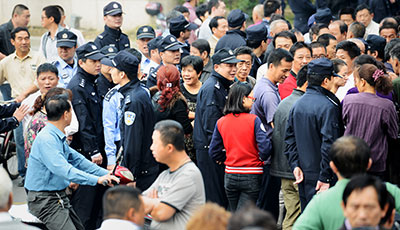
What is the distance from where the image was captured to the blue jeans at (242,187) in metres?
6.73

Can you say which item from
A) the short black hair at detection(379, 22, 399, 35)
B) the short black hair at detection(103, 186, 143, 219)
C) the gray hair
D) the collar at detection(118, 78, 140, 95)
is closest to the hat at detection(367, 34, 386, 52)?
the short black hair at detection(379, 22, 399, 35)

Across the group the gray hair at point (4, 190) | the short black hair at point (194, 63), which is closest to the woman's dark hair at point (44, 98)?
the short black hair at point (194, 63)

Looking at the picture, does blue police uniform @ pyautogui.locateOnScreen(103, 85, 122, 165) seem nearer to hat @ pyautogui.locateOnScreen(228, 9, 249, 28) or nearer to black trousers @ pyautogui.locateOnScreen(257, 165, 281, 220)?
black trousers @ pyautogui.locateOnScreen(257, 165, 281, 220)

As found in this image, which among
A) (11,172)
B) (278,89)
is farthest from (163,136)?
(11,172)

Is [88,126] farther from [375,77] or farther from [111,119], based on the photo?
[375,77]

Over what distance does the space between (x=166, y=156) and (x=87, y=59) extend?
3.45 m

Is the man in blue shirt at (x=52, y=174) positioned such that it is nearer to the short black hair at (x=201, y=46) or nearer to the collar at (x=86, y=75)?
the collar at (x=86, y=75)

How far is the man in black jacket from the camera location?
617 cm

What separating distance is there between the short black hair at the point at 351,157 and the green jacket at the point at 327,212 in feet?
0.64

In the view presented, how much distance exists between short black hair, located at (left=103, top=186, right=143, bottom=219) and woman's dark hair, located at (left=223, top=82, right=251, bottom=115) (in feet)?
8.55

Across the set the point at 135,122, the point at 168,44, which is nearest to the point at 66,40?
the point at 168,44

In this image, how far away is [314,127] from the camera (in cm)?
626

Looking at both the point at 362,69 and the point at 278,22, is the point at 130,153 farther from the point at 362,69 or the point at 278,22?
the point at 278,22

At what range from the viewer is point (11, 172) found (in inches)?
400
